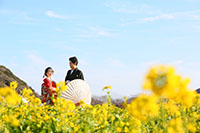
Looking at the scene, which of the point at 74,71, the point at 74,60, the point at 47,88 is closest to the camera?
the point at 47,88

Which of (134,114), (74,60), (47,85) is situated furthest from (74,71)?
(134,114)

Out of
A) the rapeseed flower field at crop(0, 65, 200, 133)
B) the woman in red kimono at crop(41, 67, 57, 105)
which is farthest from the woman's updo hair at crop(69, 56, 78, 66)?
the rapeseed flower field at crop(0, 65, 200, 133)

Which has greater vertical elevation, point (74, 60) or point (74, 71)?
point (74, 60)

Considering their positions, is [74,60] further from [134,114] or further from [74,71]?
[134,114]

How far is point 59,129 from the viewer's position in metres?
3.42

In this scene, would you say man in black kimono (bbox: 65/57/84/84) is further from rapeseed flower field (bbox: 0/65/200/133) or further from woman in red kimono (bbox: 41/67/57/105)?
rapeseed flower field (bbox: 0/65/200/133)

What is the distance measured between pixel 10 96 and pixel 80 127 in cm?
94

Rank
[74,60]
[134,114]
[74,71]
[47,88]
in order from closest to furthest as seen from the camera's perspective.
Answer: [134,114] < [47,88] < [74,60] < [74,71]

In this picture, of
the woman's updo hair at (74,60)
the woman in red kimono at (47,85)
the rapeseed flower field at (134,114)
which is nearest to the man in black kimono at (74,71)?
the woman's updo hair at (74,60)

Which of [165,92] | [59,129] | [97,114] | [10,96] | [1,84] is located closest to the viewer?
[165,92]

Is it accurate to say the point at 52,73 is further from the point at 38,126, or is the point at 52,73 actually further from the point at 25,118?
the point at 38,126

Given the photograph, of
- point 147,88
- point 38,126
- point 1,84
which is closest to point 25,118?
point 38,126

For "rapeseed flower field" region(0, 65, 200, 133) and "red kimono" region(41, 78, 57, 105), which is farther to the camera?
"red kimono" region(41, 78, 57, 105)

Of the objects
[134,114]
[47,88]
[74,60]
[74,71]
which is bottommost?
[134,114]
